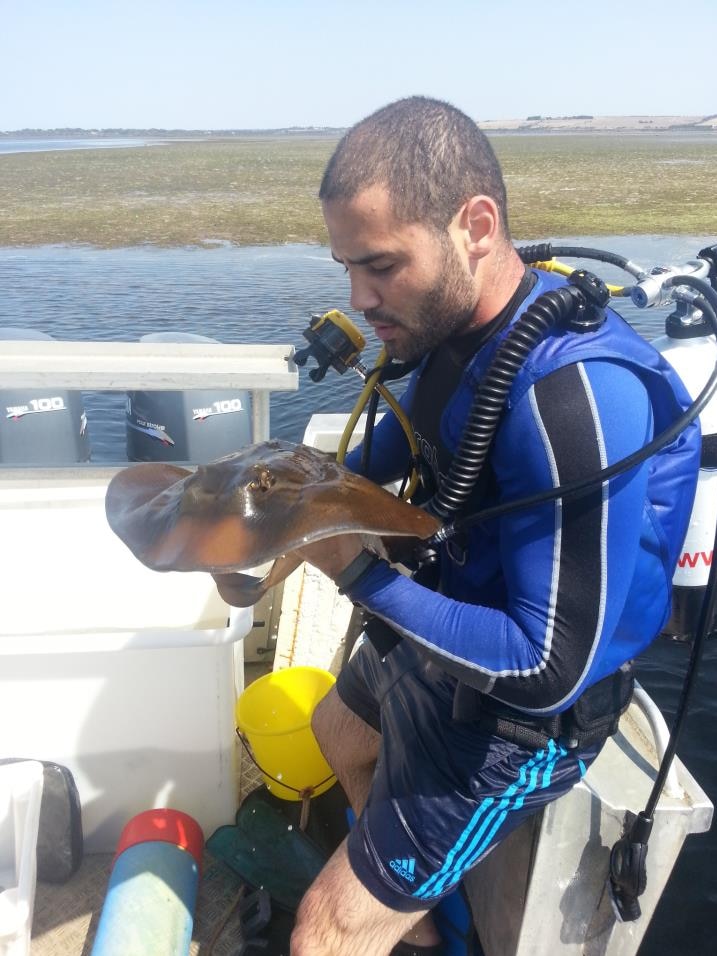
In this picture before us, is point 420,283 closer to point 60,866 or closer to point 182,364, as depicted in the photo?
point 182,364

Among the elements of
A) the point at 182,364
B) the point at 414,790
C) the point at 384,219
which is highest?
the point at 384,219

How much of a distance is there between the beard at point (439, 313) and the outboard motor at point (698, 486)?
91 cm

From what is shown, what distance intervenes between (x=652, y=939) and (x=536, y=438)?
2.96 metres

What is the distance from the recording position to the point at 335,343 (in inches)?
106

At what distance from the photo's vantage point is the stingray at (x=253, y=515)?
5.25 feet

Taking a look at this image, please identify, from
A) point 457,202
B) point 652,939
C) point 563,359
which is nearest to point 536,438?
point 563,359

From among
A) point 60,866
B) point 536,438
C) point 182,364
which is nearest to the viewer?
point 536,438

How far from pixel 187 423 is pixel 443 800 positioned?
13.2 feet

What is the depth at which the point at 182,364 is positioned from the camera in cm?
379

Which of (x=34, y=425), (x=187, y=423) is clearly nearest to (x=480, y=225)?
(x=187, y=423)

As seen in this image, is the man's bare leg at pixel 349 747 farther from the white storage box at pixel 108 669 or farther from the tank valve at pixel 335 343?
the tank valve at pixel 335 343

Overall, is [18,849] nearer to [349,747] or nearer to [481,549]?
[349,747]

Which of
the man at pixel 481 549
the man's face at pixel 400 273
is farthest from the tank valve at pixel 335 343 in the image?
the man's face at pixel 400 273

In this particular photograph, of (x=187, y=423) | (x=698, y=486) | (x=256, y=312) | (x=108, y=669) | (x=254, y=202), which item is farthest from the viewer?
(x=254, y=202)
